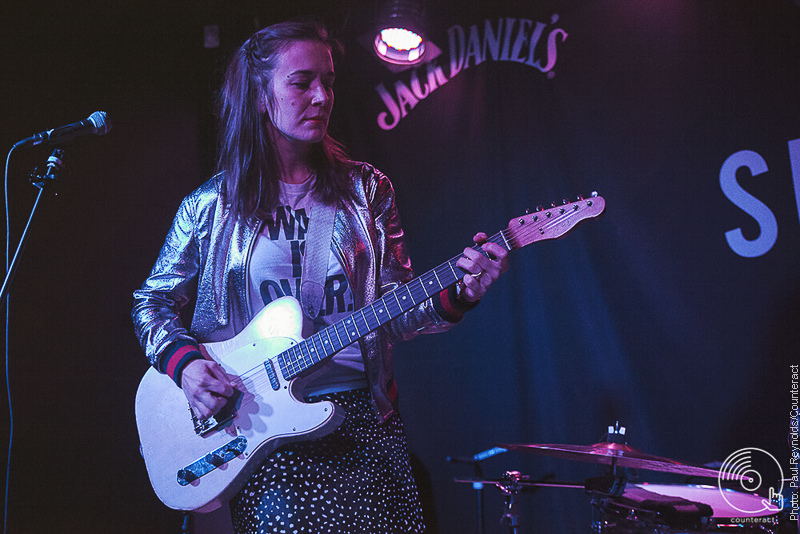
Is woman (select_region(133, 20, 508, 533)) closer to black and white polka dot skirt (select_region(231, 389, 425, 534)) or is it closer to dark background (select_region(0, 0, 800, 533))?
black and white polka dot skirt (select_region(231, 389, 425, 534))

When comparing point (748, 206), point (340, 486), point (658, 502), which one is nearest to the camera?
point (340, 486)

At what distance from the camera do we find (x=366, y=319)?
5.65 ft

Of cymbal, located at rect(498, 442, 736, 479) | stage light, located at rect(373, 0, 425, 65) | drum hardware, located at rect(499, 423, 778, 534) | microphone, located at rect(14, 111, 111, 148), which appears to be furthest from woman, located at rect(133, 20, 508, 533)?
stage light, located at rect(373, 0, 425, 65)

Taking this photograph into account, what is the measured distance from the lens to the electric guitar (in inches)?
64.4


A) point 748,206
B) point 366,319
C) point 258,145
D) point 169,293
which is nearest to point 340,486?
point 366,319

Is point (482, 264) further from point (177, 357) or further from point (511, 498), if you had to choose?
point (511, 498)

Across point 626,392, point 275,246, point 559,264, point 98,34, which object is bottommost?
point 626,392

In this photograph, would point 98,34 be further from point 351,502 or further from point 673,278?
point 673,278

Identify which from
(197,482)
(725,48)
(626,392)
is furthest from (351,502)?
(725,48)

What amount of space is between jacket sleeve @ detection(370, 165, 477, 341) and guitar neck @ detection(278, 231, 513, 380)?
0.07 m

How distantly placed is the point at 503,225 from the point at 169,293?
1.88 m

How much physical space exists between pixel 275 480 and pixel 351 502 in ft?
0.67

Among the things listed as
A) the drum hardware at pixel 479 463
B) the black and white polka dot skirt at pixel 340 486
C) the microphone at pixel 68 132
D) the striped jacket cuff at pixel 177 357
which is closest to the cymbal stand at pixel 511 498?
the drum hardware at pixel 479 463

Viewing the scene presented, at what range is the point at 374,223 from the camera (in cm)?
199
